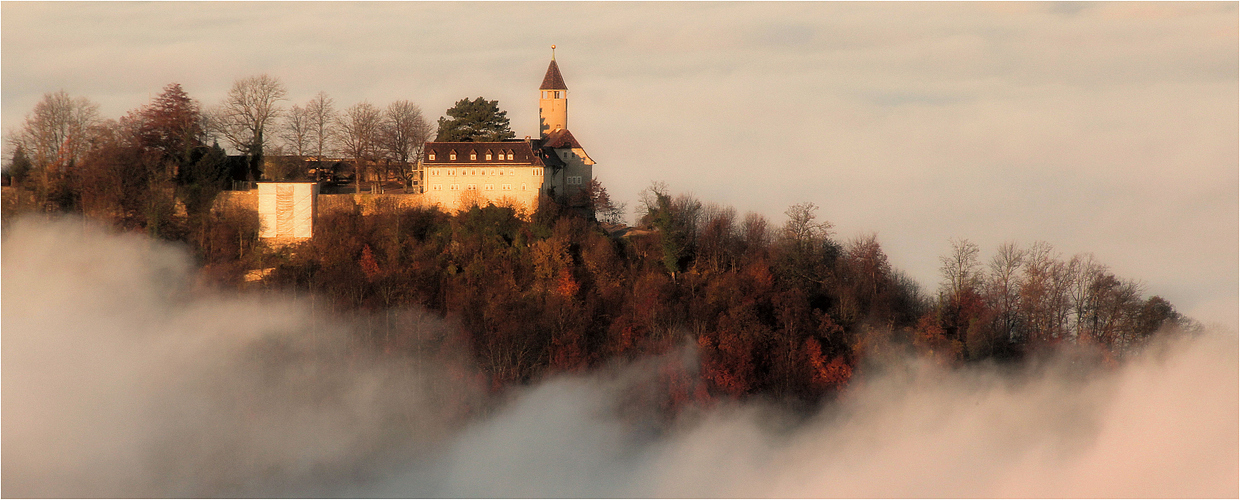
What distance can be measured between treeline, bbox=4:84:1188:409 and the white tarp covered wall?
562 mm

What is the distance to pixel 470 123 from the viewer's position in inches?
2805

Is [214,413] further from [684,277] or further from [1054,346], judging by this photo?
[1054,346]

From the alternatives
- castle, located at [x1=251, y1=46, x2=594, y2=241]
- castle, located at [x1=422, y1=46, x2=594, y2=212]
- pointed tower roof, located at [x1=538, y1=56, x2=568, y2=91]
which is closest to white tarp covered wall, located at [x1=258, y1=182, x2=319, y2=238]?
castle, located at [x1=251, y1=46, x2=594, y2=241]

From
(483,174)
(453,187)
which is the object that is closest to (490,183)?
(483,174)

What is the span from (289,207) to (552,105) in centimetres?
1316

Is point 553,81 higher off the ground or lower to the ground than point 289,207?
higher

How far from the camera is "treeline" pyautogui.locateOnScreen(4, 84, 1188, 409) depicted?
223ft

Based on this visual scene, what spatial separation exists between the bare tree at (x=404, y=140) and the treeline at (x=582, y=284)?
4899mm

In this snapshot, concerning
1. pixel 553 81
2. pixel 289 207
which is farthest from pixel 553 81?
pixel 289 207

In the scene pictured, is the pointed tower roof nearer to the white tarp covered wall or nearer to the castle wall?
the castle wall

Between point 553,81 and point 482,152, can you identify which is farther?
point 553,81

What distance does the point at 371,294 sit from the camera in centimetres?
6844

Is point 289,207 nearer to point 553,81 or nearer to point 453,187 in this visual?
point 453,187

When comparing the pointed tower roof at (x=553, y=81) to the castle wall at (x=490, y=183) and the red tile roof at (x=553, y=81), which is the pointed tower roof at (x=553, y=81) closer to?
the red tile roof at (x=553, y=81)
